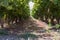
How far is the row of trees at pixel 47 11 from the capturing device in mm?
7844

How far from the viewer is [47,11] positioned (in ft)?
27.2

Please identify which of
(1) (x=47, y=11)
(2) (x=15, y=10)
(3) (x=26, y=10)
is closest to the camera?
(2) (x=15, y=10)

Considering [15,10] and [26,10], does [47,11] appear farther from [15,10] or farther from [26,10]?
[15,10]

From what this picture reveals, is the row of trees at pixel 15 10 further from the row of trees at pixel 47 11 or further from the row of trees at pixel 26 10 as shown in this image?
the row of trees at pixel 47 11

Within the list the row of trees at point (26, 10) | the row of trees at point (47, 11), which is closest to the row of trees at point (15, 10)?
the row of trees at point (26, 10)

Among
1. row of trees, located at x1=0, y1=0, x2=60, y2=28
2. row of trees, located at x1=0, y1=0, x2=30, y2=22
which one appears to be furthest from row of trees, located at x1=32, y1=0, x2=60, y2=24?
row of trees, located at x1=0, y1=0, x2=30, y2=22

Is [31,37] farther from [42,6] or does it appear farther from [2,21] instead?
[42,6]

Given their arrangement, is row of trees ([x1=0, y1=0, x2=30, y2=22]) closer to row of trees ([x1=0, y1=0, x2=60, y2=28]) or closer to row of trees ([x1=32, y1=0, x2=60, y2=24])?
row of trees ([x1=0, y1=0, x2=60, y2=28])

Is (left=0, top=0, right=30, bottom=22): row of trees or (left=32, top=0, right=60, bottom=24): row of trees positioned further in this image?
(left=32, top=0, right=60, bottom=24): row of trees

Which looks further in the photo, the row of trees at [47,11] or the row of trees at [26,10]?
the row of trees at [47,11]

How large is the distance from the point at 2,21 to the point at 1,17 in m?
0.37

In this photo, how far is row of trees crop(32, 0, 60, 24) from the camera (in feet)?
25.7

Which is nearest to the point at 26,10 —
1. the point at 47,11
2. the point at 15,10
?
the point at 15,10

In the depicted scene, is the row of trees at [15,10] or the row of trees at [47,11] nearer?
the row of trees at [15,10]
